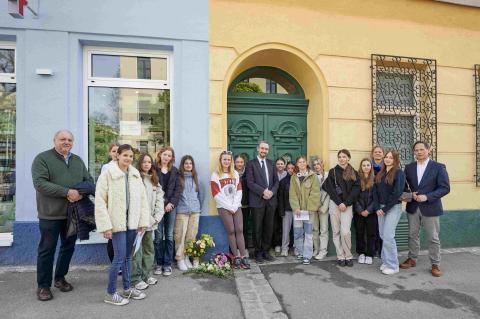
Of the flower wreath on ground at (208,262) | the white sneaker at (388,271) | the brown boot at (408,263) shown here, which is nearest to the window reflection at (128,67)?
the flower wreath on ground at (208,262)

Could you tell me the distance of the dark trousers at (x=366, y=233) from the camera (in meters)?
5.00

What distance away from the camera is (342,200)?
482cm

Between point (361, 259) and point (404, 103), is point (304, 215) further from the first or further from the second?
point (404, 103)

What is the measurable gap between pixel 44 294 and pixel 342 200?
13.4 ft

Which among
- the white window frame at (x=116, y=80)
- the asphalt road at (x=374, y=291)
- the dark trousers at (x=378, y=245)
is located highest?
the white window frame at (x=116, y=80)

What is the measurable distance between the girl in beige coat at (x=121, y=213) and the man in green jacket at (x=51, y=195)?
1.56 feet

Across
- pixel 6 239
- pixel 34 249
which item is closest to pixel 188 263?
pixel 34 249

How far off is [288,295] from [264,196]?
5.04 ft

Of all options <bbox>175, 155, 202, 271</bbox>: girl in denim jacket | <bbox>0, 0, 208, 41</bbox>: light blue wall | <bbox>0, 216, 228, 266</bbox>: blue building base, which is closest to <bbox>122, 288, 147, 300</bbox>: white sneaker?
<bbox>175, 155, 202, 271</bbox>: girl in denim jacket

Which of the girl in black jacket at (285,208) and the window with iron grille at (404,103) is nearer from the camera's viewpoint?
the girl in black jacket at (285,208)

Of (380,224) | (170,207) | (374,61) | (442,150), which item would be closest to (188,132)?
(170,207)

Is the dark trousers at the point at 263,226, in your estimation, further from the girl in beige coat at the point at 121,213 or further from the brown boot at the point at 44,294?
the brown boot at the point at 44,294

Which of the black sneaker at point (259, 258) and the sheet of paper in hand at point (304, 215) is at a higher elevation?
the sheet of paper in hand at point (304, 215)

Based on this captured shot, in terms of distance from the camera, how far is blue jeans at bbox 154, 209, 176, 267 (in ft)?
14.5
